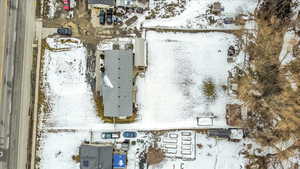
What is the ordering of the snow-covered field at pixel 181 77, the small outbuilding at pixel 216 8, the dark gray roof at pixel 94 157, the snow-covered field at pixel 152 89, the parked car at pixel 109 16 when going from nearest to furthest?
the dark gray roof at pixel 94 157, the snow-covered field at pixel 152 89, the snow-covered field at pixel 181 77, the parked car at pixel 109 16, the small outbuilding at pixel 216 8

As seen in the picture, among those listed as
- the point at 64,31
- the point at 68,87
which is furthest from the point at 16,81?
the point at 64,31

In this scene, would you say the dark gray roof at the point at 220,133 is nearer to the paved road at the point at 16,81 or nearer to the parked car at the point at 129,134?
the parked car at the point at 129,134

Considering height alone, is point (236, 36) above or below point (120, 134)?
above

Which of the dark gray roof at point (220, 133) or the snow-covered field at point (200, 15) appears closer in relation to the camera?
the dark gray roof at point (220, 133)

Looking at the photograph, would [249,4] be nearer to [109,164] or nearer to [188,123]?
[188,123]

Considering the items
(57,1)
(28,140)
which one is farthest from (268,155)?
(57,1)

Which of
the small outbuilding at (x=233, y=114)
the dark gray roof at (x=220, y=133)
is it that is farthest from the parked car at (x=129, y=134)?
the small outbuilding at (x=233, y=114)

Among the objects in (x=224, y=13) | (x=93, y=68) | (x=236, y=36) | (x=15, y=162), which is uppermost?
(x=224, y=13)
